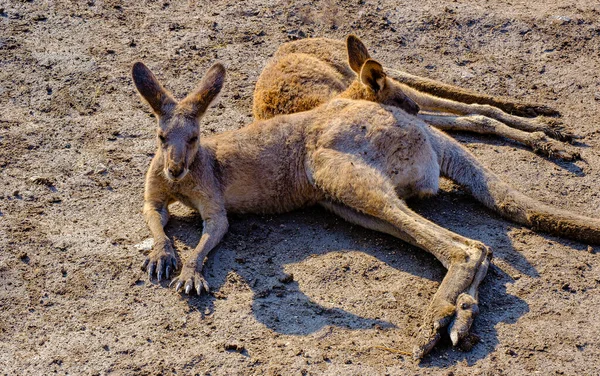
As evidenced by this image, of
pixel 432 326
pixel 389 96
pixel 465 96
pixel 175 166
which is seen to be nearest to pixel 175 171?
pixel 175 166

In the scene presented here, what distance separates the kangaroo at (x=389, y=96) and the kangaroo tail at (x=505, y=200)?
2.89 feet

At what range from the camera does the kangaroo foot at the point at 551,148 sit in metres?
6.88

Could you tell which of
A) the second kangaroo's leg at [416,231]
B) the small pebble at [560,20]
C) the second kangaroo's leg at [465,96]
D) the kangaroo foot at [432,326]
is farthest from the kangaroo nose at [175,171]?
the small pebble at [560,20]

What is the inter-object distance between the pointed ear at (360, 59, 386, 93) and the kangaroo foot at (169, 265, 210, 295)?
2.40 m

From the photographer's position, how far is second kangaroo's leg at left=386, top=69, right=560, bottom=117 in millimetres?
7625

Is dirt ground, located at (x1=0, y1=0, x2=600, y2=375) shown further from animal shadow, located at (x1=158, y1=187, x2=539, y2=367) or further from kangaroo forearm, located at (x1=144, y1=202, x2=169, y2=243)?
kangaroo forearm, located at (x1=144, y1=202, x2=169, y2=243)

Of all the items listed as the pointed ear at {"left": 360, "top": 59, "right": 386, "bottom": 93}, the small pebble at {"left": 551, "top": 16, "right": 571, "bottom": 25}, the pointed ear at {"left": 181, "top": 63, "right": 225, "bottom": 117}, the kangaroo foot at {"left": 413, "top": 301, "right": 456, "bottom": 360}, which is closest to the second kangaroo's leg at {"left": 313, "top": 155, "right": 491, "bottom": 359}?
the kangaroo foot at {"left": 413, "top": 301, "right": 456, "bottom": 360}

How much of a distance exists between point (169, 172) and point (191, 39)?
11.5 feet

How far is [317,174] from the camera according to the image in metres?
6.16

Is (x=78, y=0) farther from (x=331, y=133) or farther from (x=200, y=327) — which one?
(x=200, y=327)

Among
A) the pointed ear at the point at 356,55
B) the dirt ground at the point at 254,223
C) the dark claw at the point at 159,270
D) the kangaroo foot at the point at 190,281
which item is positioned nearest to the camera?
the dirt ground at the point at 254,223

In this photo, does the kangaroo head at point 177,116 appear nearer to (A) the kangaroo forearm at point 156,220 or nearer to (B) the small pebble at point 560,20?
(A) the kangaroo forearm at point 156,220

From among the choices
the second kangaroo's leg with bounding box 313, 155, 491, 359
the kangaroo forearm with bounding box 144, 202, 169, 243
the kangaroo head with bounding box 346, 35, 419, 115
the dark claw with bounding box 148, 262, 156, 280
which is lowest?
the dark claw with bounding box 148, 262, 156, 280

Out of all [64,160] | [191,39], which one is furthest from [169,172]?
[191,39]
